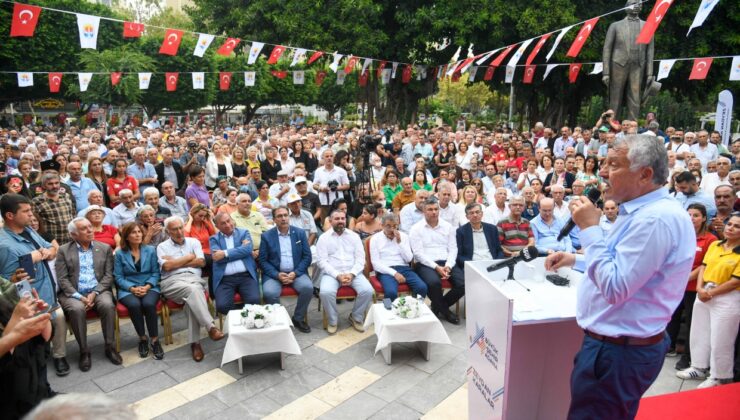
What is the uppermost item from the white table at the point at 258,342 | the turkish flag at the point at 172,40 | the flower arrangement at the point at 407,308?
the turkish flag at the point at 172,40

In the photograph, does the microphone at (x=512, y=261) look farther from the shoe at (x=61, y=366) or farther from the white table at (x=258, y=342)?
the shoe at (x=61, y=366)

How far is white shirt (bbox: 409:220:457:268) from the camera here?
20.4 ft

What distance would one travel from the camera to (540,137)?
13.2 m

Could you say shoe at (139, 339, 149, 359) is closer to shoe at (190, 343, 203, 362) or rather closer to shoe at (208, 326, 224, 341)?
shoe at (190, 343, 203, 362)

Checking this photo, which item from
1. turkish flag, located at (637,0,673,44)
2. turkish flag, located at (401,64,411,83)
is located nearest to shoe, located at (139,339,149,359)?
turkish flag, located at (637,0,673,44)

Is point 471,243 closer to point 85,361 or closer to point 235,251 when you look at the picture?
point 235,251

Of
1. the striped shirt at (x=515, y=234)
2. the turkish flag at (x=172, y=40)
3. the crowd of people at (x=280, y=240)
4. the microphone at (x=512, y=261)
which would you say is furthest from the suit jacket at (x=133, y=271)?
the turkish flag at (x=172, y=40)

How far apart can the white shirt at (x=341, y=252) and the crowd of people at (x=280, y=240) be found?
0.05 feet

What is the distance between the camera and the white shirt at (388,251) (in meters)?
6.04

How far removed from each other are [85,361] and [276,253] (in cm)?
218

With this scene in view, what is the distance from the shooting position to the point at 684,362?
183 inches

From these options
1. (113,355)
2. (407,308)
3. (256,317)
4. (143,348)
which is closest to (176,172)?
(143,348)

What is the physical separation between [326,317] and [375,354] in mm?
883

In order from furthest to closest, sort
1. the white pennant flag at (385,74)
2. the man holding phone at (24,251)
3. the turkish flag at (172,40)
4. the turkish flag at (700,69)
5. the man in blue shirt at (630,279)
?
the white pennant flag at (385,74) → the turkish flag at (700,69) → the turkish flag at (172,40) → the man holding phone at (24,251) → the man in blue shirt at (630,279)
